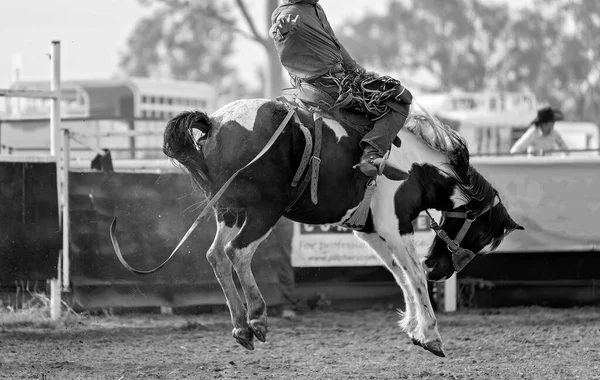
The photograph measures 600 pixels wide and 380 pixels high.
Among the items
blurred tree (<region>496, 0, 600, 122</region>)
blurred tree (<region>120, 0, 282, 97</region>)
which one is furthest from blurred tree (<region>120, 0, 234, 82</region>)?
blurred tree (<region>496, 0, 600, 122</region>)

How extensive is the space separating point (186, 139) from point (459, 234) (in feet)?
7.63

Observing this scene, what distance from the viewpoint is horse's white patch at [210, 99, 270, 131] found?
654cm

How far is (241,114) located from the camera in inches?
258

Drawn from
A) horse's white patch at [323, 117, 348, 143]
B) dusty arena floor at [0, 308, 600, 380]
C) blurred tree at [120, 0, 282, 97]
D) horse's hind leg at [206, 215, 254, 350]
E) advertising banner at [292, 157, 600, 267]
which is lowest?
dusty arena floor at [0, 308, 600, 380]

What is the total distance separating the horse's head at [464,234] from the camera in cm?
757

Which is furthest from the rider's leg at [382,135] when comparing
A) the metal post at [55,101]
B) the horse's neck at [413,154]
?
the metal post at [55,101]

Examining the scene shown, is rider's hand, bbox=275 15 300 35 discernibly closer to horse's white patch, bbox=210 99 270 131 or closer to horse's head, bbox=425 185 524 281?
horse's white patch, bbox=210 99 270 131

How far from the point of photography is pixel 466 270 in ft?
34.3

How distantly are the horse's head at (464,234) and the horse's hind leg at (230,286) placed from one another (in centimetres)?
173

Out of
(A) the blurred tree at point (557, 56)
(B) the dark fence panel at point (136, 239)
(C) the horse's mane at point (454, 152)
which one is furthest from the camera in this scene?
(A) the blurred tree at point (557, 56)

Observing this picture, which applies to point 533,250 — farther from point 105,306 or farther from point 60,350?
point 60,350

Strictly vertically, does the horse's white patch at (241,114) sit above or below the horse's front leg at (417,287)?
above

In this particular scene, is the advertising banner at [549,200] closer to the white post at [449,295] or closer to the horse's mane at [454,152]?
the white post at [449,295]

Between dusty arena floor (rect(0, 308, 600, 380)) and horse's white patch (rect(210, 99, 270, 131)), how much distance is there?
1695mm
